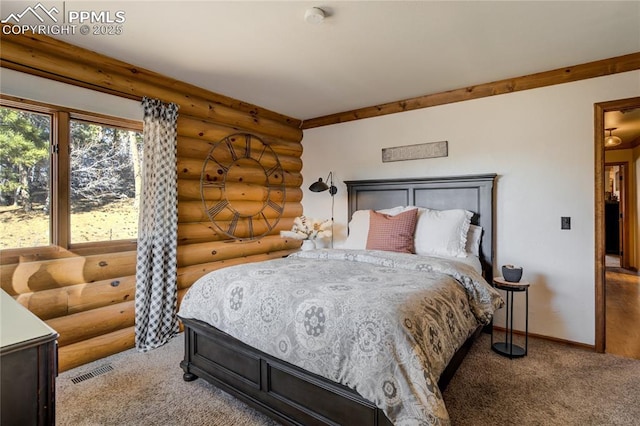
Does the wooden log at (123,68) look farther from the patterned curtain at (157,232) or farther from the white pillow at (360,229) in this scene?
the white pillow at (360,229)

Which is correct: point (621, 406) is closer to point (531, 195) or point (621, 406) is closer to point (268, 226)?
point (531, 195)

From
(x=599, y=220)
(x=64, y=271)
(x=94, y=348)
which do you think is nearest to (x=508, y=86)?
(x=599, y=220)

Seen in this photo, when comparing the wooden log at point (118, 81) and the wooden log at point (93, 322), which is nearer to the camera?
the wooden log at point (118, 81)

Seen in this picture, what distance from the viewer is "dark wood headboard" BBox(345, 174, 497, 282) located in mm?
3236

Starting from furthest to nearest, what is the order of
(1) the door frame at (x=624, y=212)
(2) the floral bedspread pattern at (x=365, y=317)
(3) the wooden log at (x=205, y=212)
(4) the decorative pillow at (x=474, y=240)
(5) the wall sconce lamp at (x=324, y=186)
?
(1) the door frame at (x=624, y=212)
(5) the wall sconce lamp at (x=324, y=186)
(3) the wooden log at (x=205, y=212)
(4) the decorative pillow at (x=474, y=240)
(2) the floral bedspread pattern at (x=365, y=317)

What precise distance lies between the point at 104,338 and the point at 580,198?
430 cm

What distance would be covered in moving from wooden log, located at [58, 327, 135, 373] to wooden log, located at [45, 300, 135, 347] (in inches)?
1.4

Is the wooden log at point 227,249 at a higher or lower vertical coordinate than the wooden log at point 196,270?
higher

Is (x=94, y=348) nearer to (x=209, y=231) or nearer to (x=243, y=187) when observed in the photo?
(x=209, y=231)

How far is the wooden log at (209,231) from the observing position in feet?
10.8

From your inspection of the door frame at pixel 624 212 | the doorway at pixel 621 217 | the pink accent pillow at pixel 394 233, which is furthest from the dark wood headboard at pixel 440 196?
the door frame at pixel 624 212

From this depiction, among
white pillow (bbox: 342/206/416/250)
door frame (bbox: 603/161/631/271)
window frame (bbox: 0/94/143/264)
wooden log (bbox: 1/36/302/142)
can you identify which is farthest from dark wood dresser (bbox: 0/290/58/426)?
door frame (bbox: 603/161/631/271)

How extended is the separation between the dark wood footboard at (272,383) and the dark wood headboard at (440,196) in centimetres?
139

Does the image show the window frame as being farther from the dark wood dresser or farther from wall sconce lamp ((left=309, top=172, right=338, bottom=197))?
wall sconce lamp ((left=309, top=172, right=338, bottom=197))
